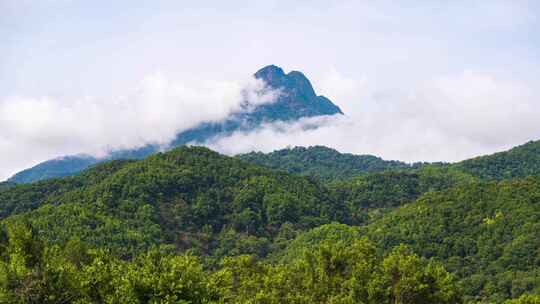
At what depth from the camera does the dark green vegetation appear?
3488 centimetres

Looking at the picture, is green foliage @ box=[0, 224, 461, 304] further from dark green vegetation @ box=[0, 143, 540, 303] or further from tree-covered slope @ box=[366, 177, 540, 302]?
tree-covered slope @ box=[366, 177, 540, 302]

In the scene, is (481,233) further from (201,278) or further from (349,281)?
(201,278)

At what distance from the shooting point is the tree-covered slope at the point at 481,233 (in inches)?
4323

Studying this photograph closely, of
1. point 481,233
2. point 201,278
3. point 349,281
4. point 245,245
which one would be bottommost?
point 481,233

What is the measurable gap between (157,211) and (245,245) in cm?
3018

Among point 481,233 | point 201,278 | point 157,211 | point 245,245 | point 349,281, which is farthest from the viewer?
point 157,211

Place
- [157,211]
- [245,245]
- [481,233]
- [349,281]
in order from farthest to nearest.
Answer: [157,211] → [245,245] → [481,233] → [349,281]

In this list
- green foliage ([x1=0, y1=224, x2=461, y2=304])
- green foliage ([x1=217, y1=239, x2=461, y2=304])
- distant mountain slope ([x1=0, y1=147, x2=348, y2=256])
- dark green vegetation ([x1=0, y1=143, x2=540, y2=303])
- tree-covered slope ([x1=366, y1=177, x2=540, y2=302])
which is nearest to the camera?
green foliage ([x1=0, y1=224, x2=461, y2=304])

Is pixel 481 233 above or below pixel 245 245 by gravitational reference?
below

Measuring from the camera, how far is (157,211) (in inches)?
6644

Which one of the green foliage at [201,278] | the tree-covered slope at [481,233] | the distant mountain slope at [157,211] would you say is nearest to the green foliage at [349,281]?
the green foliage at [201,278]

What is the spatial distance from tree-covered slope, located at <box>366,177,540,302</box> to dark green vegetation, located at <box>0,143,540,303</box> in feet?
1.24

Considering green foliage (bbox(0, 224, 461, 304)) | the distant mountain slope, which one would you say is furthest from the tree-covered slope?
green foliage (bbox(0, 224, 461, 304))

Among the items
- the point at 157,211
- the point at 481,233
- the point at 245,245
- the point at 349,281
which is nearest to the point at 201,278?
the point at 349,281
